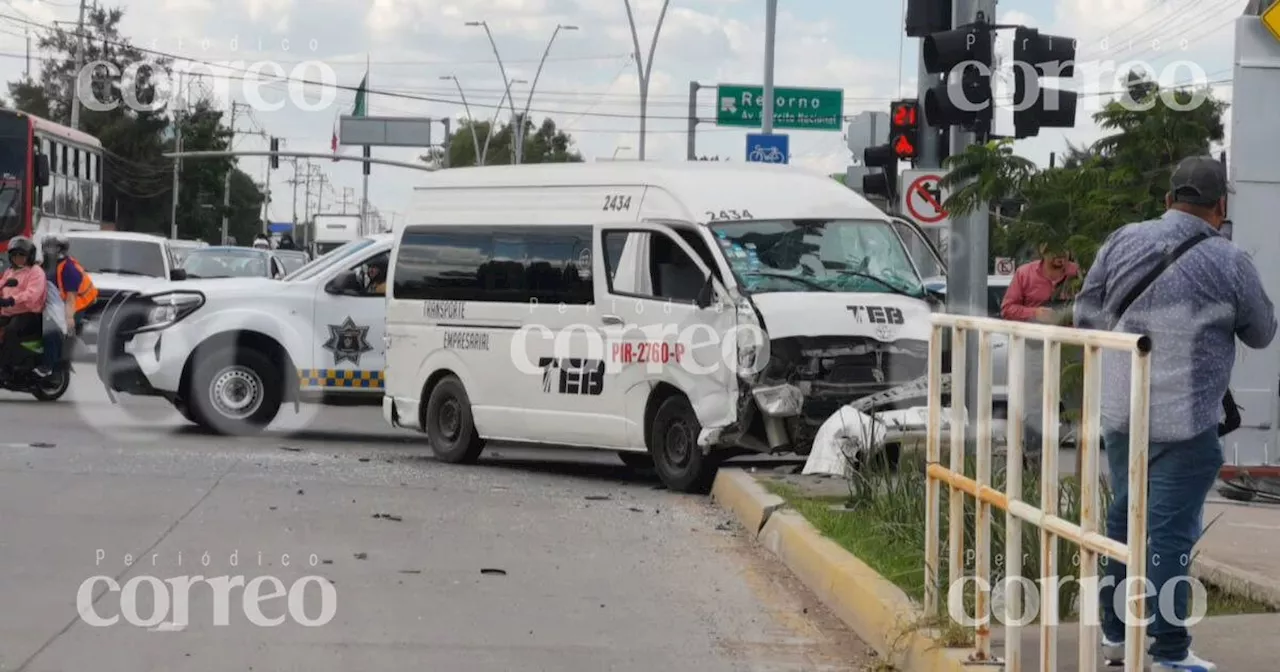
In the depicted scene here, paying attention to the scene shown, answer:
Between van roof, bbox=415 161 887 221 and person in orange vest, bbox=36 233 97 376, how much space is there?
7.48 m

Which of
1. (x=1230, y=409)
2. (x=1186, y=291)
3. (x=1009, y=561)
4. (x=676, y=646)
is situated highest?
(x=1186, y=291)

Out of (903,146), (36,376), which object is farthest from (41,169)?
(903,146)

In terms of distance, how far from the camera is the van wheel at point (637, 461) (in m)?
15.5

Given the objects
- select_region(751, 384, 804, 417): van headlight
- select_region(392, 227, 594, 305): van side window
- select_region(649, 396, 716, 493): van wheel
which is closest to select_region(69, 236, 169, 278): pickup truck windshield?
select_region(392, 227, 594, 305): van side window

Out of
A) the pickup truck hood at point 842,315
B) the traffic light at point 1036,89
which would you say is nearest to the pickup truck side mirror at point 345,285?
the pickup truck hood at point 842,315

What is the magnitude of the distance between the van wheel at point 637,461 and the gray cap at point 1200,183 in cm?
924

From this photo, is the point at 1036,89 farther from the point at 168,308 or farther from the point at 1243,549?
the point at 168,308

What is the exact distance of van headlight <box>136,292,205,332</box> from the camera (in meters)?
17.0

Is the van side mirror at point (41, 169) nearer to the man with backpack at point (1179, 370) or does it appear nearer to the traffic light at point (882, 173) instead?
the traffic light at point (882, 173)

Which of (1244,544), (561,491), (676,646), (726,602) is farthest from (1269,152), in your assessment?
(676,646)

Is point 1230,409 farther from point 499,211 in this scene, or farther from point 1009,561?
point 499,211

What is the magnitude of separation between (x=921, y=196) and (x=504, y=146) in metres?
78.8

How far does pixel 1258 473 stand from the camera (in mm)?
13289

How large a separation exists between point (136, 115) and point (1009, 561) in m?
85.2
